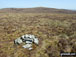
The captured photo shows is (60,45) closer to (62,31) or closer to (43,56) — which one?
(43,56)

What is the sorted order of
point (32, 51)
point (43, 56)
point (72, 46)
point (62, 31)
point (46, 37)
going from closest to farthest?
point (43, 56) < point (32, 51) < point (72, 46) < point (46, 37) < point (62, 31)

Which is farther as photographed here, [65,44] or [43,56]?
[65,44]

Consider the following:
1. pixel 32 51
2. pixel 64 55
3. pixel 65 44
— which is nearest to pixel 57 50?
pixel 64 55

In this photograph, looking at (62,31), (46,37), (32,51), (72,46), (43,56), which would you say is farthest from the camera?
(62,31)

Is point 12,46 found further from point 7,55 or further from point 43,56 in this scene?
point 43,56

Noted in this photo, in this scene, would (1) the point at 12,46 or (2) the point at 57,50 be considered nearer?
(2) the point at 57,50

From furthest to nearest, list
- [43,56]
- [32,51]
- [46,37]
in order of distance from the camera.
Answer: [46,37], [32,51], [43,56]

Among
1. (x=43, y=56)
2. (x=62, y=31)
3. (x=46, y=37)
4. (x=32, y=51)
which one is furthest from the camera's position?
(x=62, y=31)

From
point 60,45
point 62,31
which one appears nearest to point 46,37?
point 60,45

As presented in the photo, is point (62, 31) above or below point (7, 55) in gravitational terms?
above
